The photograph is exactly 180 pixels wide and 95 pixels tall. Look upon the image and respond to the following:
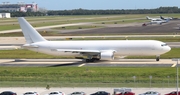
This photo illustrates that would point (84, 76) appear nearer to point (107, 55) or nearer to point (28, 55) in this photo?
point (107, 55)

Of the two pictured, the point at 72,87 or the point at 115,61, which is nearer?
the point at 72,87

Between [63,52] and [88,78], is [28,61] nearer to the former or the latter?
[63,52]

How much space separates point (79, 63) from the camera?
227 feet

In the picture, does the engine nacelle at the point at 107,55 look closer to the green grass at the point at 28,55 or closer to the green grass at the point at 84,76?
the green grass at the point at 84,76

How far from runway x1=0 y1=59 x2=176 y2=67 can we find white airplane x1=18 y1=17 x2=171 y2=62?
1251 millimetres

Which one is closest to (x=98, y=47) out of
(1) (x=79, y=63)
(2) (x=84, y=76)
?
(1) (x=79, y=63)

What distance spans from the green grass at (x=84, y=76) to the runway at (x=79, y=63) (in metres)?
3.66

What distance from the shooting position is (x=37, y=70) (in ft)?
202

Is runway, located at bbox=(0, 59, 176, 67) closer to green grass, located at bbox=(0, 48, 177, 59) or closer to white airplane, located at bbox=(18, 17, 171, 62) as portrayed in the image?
white airplane, located at bbox=(18, 17, 171, 62)

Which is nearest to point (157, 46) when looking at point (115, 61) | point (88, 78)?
point (115, 61)

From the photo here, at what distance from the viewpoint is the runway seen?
213ft

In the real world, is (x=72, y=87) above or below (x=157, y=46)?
below

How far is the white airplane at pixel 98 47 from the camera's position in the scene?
67875 mm

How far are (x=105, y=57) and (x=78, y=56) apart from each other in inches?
238
